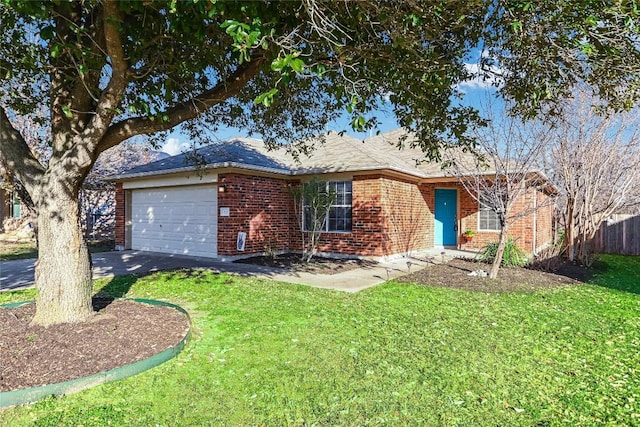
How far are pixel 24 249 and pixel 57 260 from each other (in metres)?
12.4

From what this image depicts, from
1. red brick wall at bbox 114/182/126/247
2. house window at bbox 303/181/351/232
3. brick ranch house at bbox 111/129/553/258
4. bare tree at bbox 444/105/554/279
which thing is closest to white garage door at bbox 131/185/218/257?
brick ranch house at bbox 111/129/553/258

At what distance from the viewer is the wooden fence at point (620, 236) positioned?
1628cm

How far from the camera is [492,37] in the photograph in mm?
5379

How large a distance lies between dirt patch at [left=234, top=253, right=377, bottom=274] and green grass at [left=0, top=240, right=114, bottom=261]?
6.96 metres

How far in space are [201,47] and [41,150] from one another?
43.3ft

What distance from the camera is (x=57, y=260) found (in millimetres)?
4656

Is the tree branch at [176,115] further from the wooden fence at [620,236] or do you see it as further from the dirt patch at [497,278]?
the wooden fence at [620,236]

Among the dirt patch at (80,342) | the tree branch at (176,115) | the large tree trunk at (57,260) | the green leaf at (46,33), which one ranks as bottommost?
the dirt patch at (80,342)

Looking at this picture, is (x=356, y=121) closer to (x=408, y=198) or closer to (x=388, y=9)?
(x=388, y=9)

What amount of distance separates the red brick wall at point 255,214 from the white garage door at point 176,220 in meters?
0.57

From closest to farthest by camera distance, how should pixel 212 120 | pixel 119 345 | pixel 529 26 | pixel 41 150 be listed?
pixel 119 345
pixel 529 26
pixel 212 120
pixel 41 150

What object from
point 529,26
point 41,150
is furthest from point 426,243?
point 41,150

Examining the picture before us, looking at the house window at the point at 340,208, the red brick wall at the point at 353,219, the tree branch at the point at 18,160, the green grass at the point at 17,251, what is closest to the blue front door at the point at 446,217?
the red brick wall at the point at 353,219

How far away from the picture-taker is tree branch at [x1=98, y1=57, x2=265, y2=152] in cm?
482
